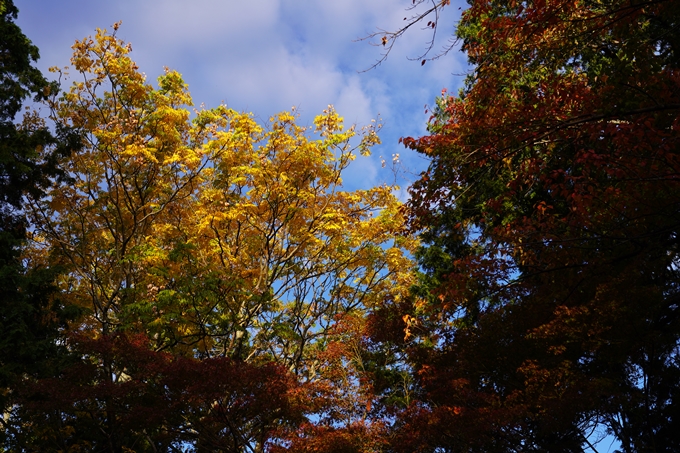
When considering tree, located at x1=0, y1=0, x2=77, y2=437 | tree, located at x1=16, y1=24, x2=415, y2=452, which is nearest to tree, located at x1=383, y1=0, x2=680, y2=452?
tree, located at x1=16, y1=24, x2=415, y2=452

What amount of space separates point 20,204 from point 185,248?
3.30 meters

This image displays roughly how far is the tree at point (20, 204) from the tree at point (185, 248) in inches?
20.7

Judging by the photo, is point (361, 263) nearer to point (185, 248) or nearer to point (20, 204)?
point (185, 248)

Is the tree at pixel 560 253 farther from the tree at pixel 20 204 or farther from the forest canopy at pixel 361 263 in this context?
the tree at pixel 20 204

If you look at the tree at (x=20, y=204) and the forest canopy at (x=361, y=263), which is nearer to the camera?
the forest canopy at (x=361, y=263)

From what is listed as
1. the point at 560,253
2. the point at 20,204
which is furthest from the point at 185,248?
the point at 560,253

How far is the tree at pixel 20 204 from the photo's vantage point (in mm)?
9273

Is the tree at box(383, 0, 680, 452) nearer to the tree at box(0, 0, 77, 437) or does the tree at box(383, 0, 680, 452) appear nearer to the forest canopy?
the forest canopy

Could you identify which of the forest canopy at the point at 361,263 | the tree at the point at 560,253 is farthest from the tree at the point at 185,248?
the tree at the point at 560,253

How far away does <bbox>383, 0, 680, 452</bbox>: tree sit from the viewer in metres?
6.40

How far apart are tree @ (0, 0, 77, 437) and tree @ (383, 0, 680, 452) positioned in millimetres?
6304

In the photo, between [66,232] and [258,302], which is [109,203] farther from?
[258,302]

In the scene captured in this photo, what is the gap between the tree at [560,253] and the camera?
6.40 m

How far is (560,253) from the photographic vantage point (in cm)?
738
